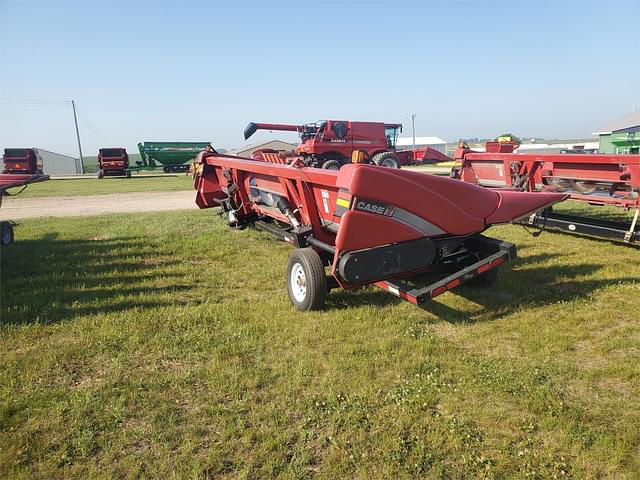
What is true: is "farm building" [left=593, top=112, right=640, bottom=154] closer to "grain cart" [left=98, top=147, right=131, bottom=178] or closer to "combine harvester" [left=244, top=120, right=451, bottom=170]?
"combine harvester" [left=244, top=120, right=451, bottom=170]

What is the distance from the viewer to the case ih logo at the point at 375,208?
3326mm

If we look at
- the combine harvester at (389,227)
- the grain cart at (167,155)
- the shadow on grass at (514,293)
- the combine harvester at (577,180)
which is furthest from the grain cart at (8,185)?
the grain cart at (167,155)

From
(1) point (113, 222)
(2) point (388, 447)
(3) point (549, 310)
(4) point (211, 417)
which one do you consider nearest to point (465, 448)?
(2) point (388, 447)

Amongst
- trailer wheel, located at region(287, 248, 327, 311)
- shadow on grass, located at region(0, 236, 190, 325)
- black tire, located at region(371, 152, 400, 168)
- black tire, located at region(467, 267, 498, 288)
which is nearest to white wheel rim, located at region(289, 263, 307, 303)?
trailer wheel, located at region(287, 248, 327, 311)

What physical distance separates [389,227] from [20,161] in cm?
3049

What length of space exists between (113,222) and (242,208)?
370cm

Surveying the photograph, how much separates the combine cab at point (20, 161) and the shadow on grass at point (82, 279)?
24.5 m

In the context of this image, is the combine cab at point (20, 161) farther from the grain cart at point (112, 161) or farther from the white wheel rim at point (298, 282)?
the white wheel rim at point (298, 282)

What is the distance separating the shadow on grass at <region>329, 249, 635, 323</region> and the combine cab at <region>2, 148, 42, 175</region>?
28.9 m

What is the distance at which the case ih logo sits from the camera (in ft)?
10.9

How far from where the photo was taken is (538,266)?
17.0ft

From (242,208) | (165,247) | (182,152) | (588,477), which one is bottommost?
(588,477)

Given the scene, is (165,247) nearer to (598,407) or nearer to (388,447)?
(388,447)

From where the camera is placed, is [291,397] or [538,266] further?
[538,266]
